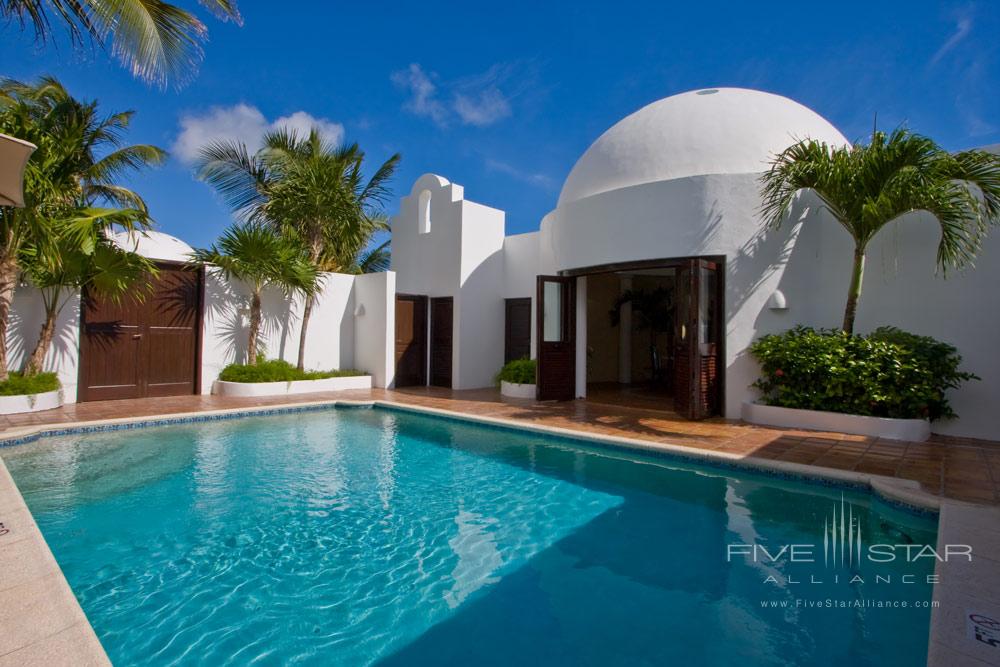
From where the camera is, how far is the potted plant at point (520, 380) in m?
11.3

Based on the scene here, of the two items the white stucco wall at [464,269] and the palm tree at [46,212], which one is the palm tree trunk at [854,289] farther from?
the palm tree at [46,212]

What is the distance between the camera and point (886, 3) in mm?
8156

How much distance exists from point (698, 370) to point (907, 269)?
11.4 ft

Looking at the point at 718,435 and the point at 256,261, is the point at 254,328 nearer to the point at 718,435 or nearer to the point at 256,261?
the point at 256,261

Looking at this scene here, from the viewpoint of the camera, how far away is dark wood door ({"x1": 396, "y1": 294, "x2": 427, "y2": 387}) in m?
13.4

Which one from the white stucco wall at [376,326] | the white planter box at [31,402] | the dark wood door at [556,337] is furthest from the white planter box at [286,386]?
the dark wood door at [556,337]

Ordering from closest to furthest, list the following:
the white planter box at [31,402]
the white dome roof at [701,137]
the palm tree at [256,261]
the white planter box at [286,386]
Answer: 1. the white planter box at [31,402]
2. the white dome roof at [701,137]
3. the palm tree at [256,261]
4. the white planter box at [286,386]

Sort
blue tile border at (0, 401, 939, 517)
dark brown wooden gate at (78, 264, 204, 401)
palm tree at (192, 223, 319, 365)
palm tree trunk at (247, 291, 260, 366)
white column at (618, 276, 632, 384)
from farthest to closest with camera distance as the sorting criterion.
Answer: white column at (618, 276, 632, 384)
palm tree trunk at (247, 291, 260, 366)
palm tree at (192, 223, 319, 365)
dark brown wooden gate at (78, 264, 204, 401)
blue tile border at (0, 401, 939, 517)

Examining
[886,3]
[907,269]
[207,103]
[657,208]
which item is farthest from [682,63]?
[207,103]

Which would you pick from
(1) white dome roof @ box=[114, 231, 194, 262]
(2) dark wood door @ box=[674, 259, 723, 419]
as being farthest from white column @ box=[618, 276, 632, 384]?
(1) white dome roof @ box=[114, 231, 194, 262]

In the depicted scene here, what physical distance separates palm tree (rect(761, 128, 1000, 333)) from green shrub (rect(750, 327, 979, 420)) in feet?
1.79

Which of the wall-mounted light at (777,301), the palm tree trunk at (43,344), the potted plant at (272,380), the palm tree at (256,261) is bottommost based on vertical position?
the potted plant at (272,380)

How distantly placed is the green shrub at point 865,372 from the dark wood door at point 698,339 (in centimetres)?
83

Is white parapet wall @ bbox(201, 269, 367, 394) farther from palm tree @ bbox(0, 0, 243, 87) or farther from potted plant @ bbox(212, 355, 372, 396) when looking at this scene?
palm tree @ bbox(0, 0, 243, 87)
